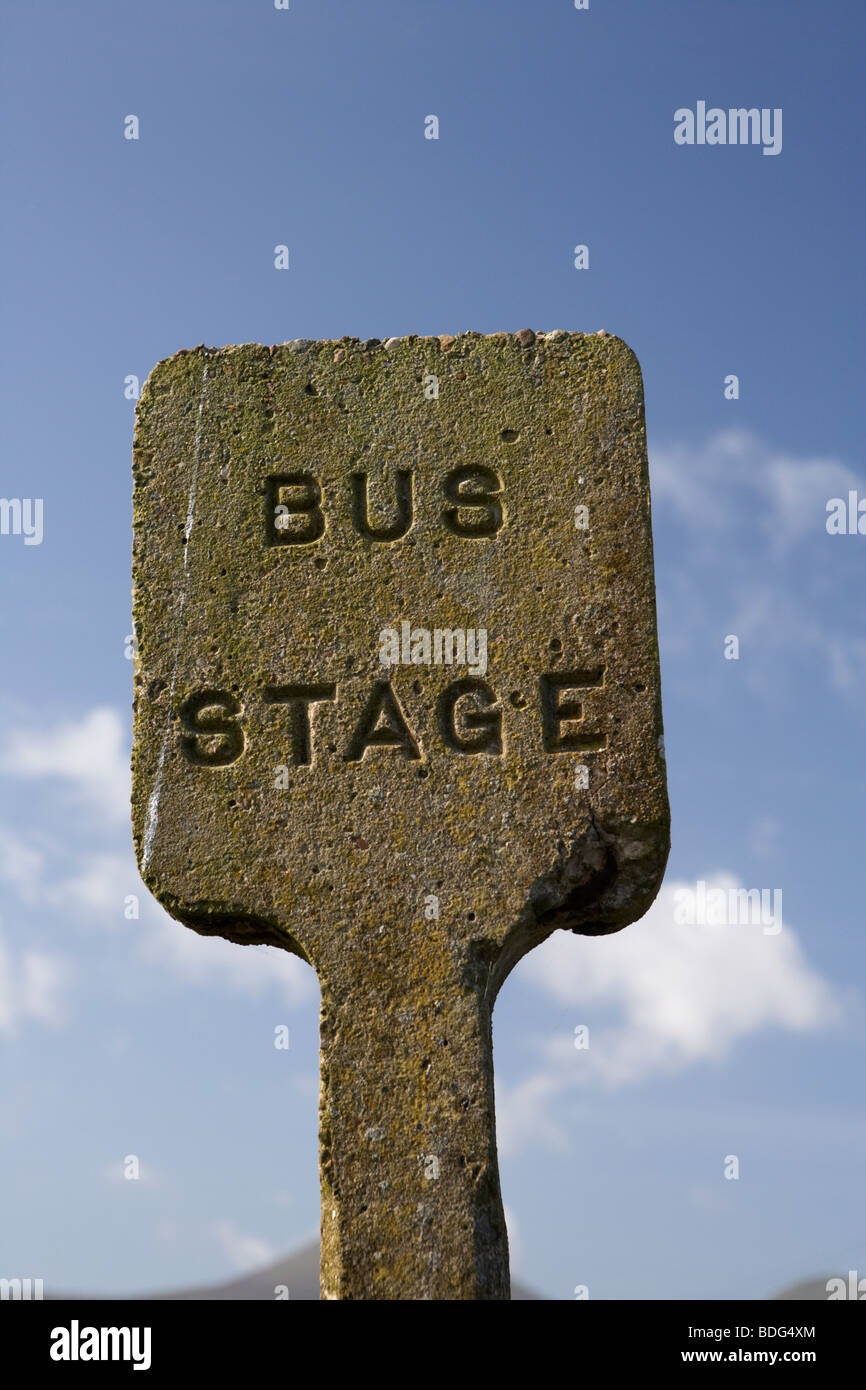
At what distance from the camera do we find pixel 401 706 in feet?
13.1

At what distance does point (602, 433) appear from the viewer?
4160mm

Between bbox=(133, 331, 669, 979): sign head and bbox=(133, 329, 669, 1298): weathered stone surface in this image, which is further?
bbox=(133, 331, 669, 979): sign head

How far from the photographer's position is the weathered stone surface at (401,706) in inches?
145

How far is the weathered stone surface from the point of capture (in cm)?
369

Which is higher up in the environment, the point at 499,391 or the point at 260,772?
the point at 499,391

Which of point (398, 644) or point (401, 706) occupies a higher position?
point (398, 644)

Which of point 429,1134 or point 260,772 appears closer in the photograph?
point 429,1134

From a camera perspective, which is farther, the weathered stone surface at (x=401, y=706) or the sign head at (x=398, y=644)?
the sign head at (x=398, y=644)

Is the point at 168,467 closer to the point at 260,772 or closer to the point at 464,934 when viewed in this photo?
the point at 260,772

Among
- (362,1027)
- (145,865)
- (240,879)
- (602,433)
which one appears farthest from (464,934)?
(602,433)
